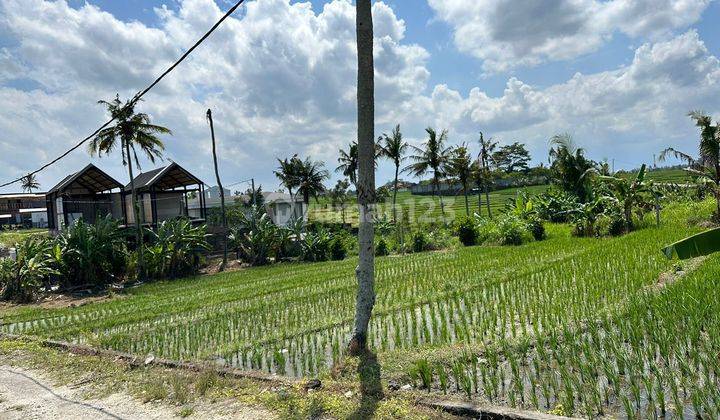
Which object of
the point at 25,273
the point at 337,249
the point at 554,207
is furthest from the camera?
the point at 337,249

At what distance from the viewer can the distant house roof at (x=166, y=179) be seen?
28.5m

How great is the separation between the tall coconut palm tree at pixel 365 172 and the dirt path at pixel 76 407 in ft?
6.16

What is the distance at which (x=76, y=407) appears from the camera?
5.52 meters

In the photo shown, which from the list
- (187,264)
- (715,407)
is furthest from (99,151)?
(715,407)

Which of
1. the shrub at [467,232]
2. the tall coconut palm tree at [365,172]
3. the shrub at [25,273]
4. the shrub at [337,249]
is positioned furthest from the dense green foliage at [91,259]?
the tall coconut palm tree at [365,172]

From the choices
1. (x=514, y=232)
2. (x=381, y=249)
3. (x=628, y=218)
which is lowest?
(x=381, y=249)

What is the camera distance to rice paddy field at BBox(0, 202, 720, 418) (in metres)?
4.55

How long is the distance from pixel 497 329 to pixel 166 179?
90.4 ft

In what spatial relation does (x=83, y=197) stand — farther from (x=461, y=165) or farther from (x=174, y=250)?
(x=461, y=165)

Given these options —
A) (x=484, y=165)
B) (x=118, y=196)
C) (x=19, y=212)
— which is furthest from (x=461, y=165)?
(x=19, y=212)

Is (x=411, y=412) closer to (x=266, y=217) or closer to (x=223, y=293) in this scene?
(x=223, y=293)

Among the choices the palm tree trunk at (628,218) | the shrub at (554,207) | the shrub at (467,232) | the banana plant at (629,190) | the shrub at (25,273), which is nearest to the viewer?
the shrub at (25,273)

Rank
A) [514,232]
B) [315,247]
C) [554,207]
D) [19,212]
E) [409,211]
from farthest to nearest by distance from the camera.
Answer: [19,212], [409,211], [554,207], [315,247], [514,232]

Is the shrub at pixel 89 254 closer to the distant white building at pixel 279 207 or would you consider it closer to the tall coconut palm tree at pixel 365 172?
the distant white building at pixel 279 207
